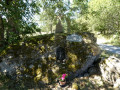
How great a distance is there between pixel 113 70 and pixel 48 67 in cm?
350

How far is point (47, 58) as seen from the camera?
5.04m

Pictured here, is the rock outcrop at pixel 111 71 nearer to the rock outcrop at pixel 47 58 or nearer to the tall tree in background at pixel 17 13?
the rock outcrop at pixel 47 58

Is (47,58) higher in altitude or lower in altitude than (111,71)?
higher

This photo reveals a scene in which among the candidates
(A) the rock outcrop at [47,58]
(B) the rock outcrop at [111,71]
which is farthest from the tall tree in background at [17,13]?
(B) the rock outcrop at [111,71]

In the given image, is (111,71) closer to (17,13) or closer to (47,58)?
(47,58)

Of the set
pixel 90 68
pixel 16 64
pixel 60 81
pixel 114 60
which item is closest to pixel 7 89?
pixel 16 64

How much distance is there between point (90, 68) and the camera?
4.98 m

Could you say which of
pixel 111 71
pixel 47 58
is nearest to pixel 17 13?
pixel 47 58

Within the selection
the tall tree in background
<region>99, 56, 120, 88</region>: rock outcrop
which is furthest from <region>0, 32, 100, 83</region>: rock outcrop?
the tall tree in background

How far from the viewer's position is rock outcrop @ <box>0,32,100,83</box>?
182 inches

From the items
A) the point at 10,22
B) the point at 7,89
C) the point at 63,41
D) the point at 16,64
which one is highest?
the point at 10,22

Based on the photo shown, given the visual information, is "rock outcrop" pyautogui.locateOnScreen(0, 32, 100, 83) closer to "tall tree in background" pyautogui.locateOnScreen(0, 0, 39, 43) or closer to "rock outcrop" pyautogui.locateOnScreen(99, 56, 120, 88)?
"rock outcrop" pyautogui.locateOnScreen(99, 56, 120, 88)

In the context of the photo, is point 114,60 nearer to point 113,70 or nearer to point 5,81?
point 113,70

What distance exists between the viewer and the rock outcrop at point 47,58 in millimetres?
4633
